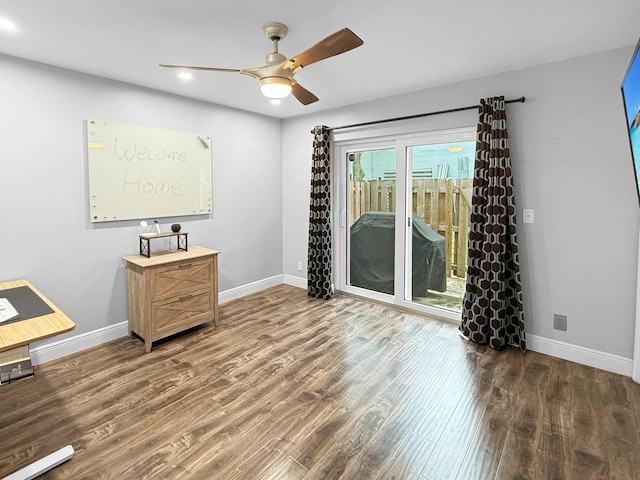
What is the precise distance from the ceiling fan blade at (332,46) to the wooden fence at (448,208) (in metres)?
2.14

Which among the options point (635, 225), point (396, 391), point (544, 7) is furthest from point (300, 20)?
point (635, 225)

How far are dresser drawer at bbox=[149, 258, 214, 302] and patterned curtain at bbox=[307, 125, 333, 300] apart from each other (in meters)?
1.39

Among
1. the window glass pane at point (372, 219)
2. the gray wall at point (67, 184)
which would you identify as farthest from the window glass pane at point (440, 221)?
the gray wall at point (67, 184)

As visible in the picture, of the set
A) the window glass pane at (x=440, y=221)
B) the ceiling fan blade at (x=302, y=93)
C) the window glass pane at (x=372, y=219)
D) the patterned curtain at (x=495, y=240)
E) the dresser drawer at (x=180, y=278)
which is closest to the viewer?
the ceiling fan blade at (x=302, y=93)

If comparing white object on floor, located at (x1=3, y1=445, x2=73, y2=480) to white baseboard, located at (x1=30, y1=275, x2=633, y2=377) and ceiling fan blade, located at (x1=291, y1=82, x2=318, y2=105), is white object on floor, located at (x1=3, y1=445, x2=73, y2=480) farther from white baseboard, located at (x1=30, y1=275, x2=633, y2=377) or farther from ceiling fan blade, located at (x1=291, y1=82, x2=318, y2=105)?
ceiling fan blade, located at (x1=291, y1=82, x2=318, y2=105)

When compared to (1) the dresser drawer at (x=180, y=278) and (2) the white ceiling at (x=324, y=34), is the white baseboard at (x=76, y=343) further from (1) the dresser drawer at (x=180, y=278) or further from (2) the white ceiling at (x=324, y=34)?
(2) the white ceiling at (x=324, y=34)

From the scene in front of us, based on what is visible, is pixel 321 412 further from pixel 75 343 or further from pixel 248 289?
pixel 248 289

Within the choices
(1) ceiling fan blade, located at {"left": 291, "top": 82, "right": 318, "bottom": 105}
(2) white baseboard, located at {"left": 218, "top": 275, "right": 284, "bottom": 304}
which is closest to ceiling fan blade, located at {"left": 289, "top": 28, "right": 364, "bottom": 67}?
(1) ceiling fan blade, located at {"left": 291, "top": 82, "right": 318, "bottom": 105}

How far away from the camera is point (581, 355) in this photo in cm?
277

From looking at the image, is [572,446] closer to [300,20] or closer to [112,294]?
[300,20]

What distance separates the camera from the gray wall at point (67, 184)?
8.56 feet

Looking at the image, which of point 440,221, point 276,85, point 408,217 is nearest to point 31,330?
point 276,85

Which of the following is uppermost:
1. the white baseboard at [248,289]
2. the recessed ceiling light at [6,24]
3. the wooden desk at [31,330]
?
the recessed ceiling light at [6,24]

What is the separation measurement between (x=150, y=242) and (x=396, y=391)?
2.71m
